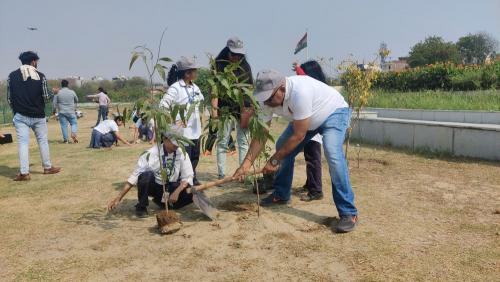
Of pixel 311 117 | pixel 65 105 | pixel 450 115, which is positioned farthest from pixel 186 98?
pixel 65 105

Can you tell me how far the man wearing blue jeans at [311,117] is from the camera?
3.27 meters

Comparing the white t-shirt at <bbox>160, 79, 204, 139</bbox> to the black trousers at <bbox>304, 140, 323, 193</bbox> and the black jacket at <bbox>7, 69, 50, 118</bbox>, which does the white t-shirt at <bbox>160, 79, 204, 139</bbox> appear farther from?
the black jacket at <bbox>7, 69, 50, 118</bbox>

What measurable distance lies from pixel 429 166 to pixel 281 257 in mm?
3727

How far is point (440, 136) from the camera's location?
6688 mm

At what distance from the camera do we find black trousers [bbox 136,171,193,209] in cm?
378

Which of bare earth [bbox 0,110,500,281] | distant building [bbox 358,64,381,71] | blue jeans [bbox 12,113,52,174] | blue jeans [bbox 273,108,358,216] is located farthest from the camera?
distant building [bbox 358,64,381,71]

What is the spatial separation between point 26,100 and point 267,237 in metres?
4.10

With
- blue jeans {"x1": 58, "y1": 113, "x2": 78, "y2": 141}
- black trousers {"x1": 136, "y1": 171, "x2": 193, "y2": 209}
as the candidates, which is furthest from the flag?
black trousers {"x1": 136, "y1": 171, "x2": 193, "y2": 209}

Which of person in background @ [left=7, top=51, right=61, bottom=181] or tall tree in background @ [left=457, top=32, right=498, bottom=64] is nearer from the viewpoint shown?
person in background @ [left=7, top=51, right=61, bottom=181]

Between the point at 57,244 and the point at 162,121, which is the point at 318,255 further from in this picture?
the point at 57,244

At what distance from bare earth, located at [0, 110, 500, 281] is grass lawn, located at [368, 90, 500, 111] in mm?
5331

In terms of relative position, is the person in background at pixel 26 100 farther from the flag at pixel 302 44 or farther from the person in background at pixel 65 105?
the flag at pixel 302 44

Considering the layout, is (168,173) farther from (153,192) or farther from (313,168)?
(313,168)

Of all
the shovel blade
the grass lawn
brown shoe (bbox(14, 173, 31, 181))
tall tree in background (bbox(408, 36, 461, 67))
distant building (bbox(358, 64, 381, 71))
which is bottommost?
brown shoe (bbox(14, 173, 31, 181))
